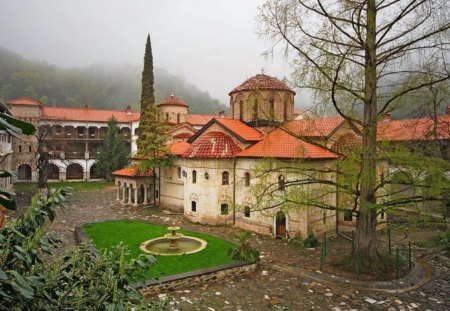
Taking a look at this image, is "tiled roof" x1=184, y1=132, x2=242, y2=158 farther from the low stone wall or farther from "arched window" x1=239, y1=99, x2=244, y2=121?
the low stone wall

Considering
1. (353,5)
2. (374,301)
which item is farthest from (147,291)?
(353,5)

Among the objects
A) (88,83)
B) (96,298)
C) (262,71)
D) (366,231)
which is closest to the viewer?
(96,298)

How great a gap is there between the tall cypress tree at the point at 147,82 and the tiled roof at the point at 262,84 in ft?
30.4

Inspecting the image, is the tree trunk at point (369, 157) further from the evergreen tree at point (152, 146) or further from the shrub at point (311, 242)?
the evergreen tree at point (152, 146)

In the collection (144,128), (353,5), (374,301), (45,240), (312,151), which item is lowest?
(374,301)

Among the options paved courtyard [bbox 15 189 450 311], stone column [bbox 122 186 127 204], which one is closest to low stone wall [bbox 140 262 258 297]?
paved courtyard [bbox 15 189 450 311]

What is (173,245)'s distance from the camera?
14836mm

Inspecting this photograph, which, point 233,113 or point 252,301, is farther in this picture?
point 233,113

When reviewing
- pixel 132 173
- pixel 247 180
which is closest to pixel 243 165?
pixel 247 180

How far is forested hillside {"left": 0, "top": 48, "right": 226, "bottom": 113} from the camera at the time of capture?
257 ft

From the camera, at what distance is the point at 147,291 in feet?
32.5

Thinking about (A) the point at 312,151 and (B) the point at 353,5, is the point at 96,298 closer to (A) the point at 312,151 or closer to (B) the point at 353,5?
(B) the point at 353,5

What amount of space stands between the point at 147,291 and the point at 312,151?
11.1 m

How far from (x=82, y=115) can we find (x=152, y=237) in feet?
106
